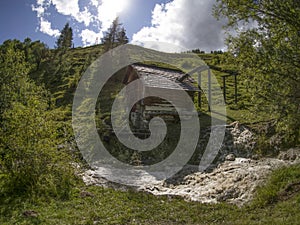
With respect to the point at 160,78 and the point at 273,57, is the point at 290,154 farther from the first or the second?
the point at 160,78

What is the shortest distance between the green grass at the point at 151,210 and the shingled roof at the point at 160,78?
44.1 ft

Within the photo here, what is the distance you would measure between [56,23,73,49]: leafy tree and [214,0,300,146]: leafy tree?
2851 inches

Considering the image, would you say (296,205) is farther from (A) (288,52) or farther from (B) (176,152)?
(B) (176,152)

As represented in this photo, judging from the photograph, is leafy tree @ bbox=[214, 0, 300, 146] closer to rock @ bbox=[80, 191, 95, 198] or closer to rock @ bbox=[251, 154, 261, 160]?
rock @ bbox=[251, 154, 261, 160]

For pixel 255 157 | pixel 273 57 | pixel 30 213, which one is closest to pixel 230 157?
pixel 255 157

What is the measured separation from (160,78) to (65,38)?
209 ft

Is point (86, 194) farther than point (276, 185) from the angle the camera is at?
Yes

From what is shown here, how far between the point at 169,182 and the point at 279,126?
23.8 ft

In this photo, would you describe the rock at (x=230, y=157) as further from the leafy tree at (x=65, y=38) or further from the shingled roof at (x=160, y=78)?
the leafy tree at (x=65, y=38)

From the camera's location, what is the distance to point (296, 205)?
321 inches

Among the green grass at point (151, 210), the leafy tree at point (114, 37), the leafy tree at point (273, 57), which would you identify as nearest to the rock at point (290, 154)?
the green grass at point (151, 210)

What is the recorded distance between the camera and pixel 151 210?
10281mm

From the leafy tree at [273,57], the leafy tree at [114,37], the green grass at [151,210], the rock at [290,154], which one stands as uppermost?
the leafy tree at [114,37]

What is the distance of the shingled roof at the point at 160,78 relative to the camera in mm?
23766
